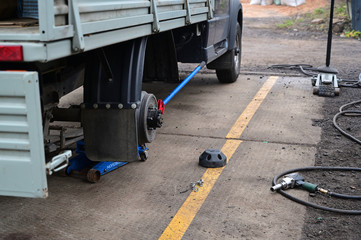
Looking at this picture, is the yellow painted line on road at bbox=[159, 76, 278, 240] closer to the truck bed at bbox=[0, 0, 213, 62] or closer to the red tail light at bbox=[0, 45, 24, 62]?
the truck bed at bbox=[0, 0, 213, 62]

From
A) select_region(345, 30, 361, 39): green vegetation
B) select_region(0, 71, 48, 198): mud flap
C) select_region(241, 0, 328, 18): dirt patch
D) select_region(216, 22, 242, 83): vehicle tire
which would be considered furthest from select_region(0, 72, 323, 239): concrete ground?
select_region(241, 0, 328, 18): dirt patch

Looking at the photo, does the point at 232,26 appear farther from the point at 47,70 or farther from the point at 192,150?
the point at 47,70

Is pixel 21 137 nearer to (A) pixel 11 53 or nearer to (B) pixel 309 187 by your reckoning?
(A) pixel 11 53

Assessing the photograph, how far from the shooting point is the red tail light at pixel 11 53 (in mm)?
2492

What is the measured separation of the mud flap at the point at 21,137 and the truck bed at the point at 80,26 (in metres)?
0.15

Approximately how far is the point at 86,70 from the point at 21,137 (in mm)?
1392

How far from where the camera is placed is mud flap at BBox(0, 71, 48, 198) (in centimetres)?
251

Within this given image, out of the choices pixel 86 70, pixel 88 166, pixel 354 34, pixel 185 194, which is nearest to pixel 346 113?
pixel 185 194

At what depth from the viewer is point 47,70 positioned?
3602 mm

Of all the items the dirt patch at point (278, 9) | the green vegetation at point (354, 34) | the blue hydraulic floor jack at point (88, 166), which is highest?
the dirt patch at point (278, 9)

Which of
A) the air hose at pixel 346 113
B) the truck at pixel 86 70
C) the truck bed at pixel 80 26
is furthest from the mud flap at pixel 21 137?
the air hose at pixel 346 113

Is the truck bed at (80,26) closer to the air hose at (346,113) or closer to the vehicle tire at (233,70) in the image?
the air hose at (346,113)

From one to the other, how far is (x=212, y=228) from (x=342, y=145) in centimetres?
253

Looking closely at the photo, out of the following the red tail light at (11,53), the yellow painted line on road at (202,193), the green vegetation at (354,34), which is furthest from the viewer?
the green vegetation at (354,34)
